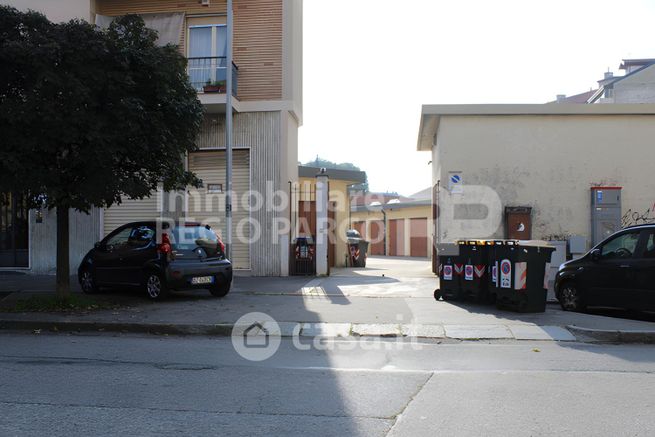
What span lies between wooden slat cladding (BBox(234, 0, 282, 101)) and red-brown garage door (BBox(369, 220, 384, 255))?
79.0 feet

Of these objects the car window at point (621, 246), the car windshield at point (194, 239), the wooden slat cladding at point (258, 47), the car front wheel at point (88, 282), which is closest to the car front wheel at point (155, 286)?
the car windshield at point (194, 239)

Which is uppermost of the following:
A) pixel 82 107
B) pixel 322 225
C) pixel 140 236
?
pixel 82 107

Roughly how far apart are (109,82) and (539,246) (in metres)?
7.88

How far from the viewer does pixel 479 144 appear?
609 inches

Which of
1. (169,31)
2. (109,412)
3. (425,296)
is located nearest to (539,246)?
(425,296)

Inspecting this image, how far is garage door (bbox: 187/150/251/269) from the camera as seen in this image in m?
16.1

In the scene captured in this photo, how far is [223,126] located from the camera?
16266 millimetres

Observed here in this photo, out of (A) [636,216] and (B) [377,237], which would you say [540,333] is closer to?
(A) [636,216]

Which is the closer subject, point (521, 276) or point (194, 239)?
point (521, 276)

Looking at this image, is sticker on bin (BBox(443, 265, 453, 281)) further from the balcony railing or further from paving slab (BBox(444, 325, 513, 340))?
the balcony railing

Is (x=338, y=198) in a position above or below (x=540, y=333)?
above

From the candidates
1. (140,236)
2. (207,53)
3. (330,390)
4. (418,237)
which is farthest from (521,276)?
(418,237)

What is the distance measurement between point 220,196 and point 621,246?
419 inches

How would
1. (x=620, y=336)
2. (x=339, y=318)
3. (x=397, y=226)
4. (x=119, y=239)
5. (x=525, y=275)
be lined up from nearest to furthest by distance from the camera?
(x=620, y=336) → (x=339, y=318) → (x=525, y=275) → (x=119, y=239) → (x=397, y=226)
